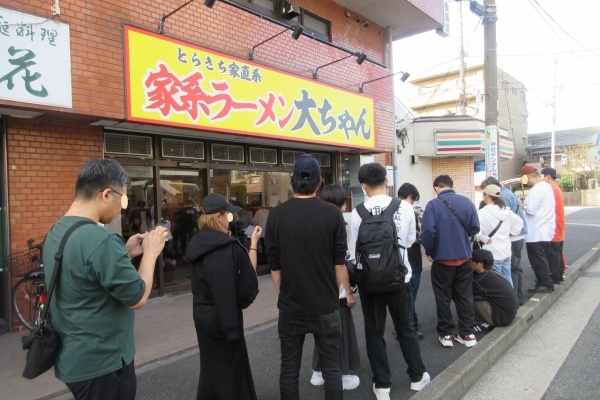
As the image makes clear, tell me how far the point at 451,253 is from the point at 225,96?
4.14m

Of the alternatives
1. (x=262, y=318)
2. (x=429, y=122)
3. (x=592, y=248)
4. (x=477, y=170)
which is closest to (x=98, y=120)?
(x=262, y=318)

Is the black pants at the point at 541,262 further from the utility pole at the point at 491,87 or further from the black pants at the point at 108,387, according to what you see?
the black pants at the point at 108,387

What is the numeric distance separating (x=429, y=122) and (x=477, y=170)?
487 cm

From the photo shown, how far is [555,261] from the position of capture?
21.1 ft

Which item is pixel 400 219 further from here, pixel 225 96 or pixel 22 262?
pixel 22 262

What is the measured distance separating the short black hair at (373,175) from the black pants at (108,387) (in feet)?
7.14

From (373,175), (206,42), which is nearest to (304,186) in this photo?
(373,175)

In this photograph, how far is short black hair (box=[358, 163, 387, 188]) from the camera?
3342 mm

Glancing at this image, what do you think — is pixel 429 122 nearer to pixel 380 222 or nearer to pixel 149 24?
pixel 149 24

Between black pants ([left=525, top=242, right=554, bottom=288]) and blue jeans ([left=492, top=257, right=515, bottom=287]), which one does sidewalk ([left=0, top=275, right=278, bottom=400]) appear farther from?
black pants ([left=525, top=242, right=554, bottom=288])

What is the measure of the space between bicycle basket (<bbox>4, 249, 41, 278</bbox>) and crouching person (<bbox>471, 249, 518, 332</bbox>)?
5261mm

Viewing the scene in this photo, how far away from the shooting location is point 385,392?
322 centimetres

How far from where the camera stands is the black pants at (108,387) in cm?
195

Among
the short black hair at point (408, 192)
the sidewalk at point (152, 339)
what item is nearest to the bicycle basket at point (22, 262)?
the sidewalk at point (152, 339)
